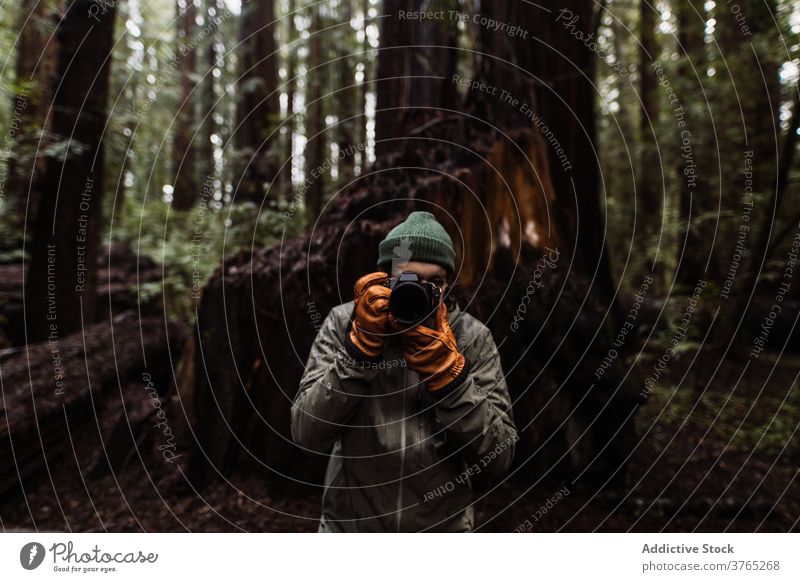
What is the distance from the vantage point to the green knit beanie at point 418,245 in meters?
1.73

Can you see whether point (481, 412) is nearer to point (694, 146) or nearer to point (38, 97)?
point (38, 97)

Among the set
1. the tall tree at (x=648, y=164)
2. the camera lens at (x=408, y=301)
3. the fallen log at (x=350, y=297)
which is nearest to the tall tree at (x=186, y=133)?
the fallen log at (x=350, y=297)

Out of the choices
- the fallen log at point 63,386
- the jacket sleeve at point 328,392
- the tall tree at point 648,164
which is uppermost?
the tall tree at point 648,164

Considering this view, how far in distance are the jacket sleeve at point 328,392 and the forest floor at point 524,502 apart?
1457 mm

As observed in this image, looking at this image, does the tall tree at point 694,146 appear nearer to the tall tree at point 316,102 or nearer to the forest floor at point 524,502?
the forest floor at point 524,502

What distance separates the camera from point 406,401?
5.61 ft

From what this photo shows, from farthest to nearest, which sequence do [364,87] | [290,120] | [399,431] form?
1. [364,87]
2. [290,120]
3. [399,431]

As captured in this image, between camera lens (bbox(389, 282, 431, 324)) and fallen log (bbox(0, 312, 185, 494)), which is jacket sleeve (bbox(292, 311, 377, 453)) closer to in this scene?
camera lens (bbox(389, 282, 431, 324))

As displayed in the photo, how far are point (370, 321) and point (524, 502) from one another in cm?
210

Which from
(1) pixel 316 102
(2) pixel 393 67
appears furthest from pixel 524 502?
(1) pixel 316 102
